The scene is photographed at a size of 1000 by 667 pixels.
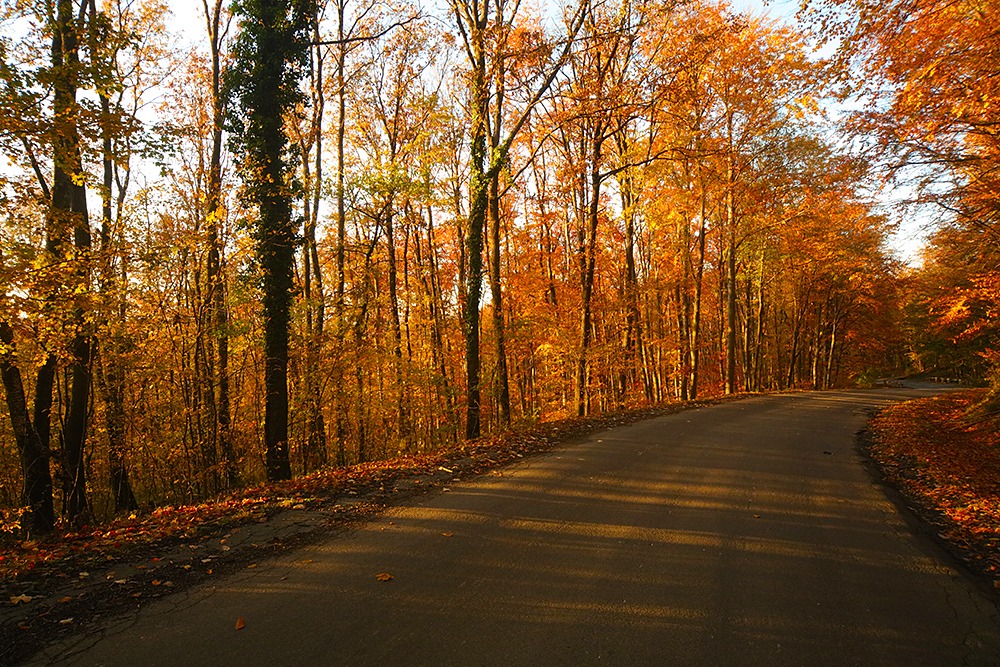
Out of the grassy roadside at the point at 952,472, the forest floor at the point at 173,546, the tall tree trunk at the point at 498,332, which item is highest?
the tall tree trunk at the point at 498,332

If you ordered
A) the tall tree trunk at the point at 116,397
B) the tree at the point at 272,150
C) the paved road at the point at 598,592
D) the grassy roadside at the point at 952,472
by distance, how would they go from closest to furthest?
1. the paved road at the point at 598,592
2. the grassy roadside at the point at 952,472
3. the tall tree trunk at the point at 116,397
4. the tree at the point at 272,150

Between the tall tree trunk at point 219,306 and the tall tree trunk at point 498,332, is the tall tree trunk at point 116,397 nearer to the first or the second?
the tall tree trunk at point 219,306

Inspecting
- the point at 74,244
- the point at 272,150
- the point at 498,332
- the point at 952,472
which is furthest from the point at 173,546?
the point at 952,472

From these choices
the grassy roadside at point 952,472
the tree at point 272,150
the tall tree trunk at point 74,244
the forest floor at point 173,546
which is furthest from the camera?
the tree at point 272,150

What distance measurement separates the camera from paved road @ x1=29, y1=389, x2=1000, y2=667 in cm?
331

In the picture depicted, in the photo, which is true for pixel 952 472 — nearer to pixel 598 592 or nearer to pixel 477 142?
pixel 598 592

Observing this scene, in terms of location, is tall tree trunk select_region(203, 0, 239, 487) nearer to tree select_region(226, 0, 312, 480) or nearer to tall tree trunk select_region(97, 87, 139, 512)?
tree select_region(226, 0, 312, 480)

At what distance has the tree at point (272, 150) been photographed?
34.9 ft

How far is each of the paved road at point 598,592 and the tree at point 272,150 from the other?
6180mm

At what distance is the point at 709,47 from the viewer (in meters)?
14.3

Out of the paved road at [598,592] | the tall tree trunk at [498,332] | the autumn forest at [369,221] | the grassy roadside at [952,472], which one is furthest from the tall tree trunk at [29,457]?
the grassy roadside at [952,472]

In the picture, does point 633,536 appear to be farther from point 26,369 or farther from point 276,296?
point 26,369

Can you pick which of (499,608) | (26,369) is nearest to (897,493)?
(499,608)

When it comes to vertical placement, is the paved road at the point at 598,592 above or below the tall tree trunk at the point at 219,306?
below
